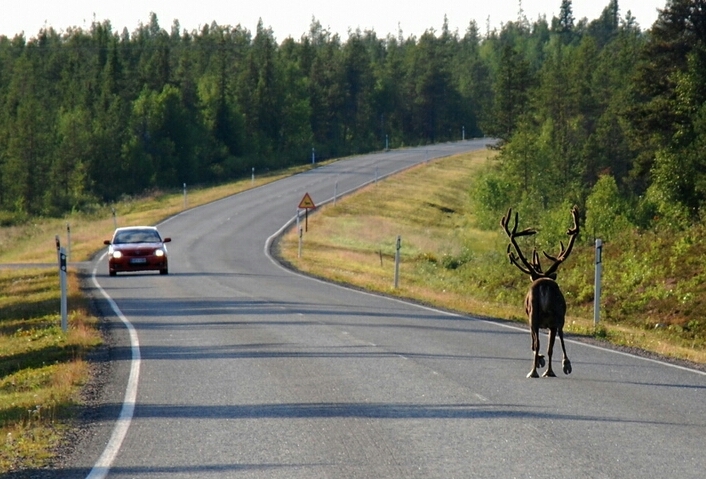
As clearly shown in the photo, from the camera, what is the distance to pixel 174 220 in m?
61.8

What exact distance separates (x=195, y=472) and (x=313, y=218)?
53.7m

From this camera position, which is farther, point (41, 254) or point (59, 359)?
point (41, 254)

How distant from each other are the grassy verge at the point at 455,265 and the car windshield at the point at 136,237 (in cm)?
519

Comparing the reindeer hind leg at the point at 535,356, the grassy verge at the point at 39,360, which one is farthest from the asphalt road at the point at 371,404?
the grassy verge at the point at 39,360

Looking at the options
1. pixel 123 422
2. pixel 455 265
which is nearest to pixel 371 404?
pixel 123 422

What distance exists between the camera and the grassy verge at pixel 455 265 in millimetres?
26016

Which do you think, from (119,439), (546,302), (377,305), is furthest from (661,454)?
(377,305)

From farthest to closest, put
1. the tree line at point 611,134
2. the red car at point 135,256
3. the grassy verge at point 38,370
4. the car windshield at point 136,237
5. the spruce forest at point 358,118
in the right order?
the spruce forest at point 358,118 < the tree line at point 611,134 < the car windshield at point 136,237 < the red car at point 135,256 < the grassy verge at point 38,370

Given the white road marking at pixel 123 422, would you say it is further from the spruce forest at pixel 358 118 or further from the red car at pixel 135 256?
the spruce forest at pixel 358 118

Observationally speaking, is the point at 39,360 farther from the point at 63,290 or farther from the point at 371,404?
the point at 371,404

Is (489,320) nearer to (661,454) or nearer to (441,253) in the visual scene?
(661,454)

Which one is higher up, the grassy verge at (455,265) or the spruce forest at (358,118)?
the spruce forest at (358,118)

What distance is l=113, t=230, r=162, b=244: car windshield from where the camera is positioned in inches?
1385

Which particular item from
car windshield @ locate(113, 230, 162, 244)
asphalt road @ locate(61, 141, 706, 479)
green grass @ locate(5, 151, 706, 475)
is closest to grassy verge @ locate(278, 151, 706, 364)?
green grass @ locate(5, 151, 706, 475)
